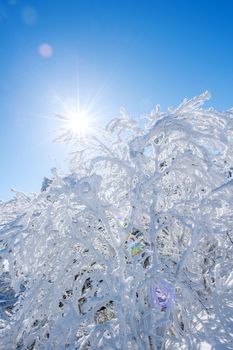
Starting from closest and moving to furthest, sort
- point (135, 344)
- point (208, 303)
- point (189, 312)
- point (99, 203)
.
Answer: point (135, 344), point (99, 203), point (189, 312), point (208, 303)

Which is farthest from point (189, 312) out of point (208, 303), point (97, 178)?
point (97, 178)

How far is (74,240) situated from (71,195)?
816 mm

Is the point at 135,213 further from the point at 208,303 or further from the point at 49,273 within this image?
the point at 208,303

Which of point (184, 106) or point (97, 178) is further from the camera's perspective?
point (184, 106)

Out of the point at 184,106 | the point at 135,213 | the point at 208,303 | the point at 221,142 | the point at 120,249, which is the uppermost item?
the point at 184,106

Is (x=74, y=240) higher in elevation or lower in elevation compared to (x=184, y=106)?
lower

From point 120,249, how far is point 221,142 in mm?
2558

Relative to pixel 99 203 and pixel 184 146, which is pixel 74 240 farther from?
pixel 184 146

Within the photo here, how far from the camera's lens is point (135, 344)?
13.7ft

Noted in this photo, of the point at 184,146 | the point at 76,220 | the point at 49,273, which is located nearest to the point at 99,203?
the point at 76,220

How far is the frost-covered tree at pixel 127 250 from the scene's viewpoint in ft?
13.2

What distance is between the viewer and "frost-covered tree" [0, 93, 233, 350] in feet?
13.2

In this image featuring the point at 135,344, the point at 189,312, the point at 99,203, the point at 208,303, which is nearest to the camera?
the point at 135,344

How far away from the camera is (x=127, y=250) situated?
16.5 ft
